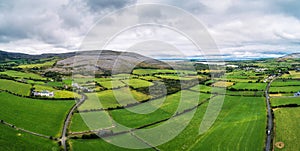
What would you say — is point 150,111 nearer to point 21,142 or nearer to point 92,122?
point 92,122

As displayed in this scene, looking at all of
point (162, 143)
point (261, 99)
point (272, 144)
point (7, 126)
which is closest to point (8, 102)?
point (7, 126)

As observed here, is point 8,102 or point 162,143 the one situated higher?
point 8,102

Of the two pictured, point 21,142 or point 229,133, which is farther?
point 229,133

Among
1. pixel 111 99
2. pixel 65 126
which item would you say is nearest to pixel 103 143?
pixel 65 126

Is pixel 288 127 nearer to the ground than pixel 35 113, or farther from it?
nearer to the ground

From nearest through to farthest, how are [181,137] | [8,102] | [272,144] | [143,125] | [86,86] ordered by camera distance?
1. [272,144]
2. [181,137]
3. [143,125]
4. [8,102]
5. [86,86]

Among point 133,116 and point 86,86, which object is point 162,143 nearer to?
point 133,116
